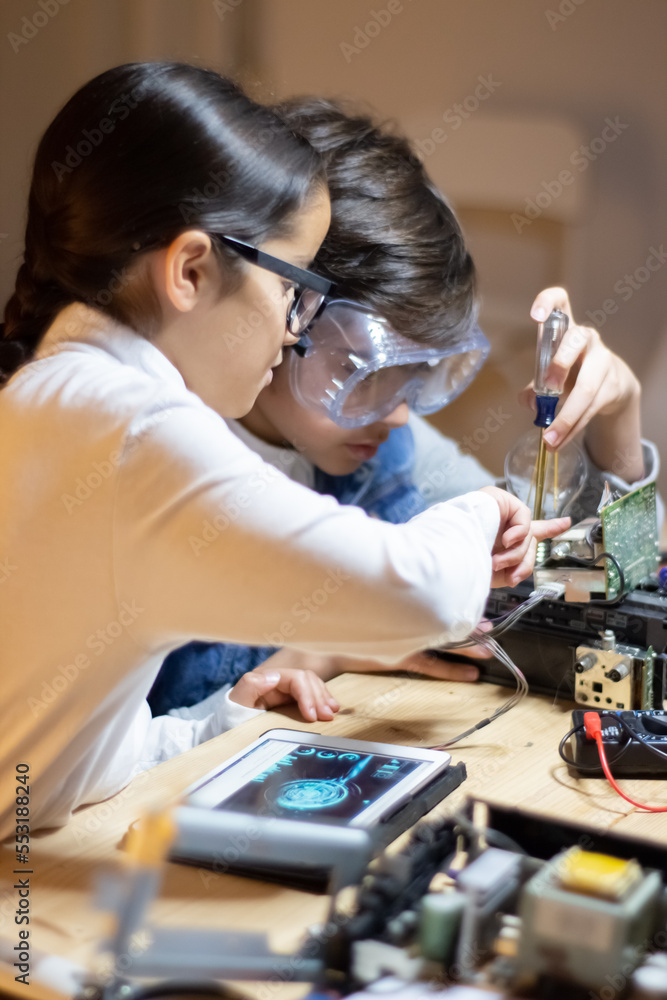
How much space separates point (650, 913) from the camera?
24.7 inches

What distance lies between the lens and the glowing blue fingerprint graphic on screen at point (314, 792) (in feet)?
2.87

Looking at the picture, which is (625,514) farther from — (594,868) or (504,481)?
(594,868)

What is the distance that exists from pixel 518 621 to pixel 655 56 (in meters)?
1.50

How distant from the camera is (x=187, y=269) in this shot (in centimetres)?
92
